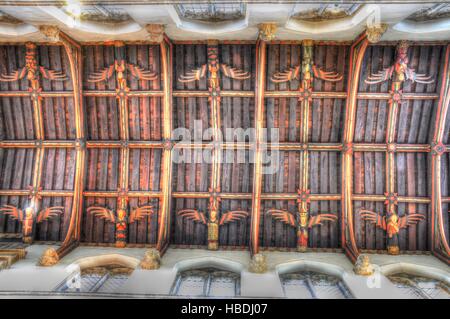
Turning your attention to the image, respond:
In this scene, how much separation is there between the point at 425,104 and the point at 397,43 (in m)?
2.72

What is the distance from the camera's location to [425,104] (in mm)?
11234

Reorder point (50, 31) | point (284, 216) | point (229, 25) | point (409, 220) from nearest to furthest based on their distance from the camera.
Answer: point (50, 31)
point (229, 25)
point (409, 220)
point (284, 216)

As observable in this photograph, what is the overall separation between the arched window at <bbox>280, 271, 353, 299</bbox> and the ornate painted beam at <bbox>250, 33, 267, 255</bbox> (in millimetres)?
1609

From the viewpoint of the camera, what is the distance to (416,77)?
1090 cm

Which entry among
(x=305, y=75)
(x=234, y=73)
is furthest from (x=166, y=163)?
(x=305, y=75)

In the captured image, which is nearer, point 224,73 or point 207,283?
point 207,283

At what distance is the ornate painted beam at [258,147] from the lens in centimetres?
1066

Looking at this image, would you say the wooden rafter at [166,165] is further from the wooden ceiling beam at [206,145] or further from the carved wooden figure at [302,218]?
the carved wooden figure at [302,218]

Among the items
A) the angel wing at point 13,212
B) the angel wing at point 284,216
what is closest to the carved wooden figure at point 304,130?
the angel wing at point 284,216

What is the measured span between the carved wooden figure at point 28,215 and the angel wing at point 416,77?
573 inches

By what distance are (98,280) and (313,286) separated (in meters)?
7.53

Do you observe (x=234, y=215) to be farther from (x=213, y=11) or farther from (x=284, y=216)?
(x=213, y=11)

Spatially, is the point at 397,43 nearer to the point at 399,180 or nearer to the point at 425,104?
the point at 425,104
